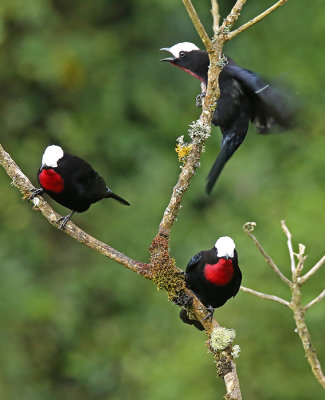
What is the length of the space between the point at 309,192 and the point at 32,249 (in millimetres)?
3359

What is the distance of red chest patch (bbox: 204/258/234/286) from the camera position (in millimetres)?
3670

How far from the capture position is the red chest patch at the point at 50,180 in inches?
151

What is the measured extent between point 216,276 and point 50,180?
96 centimetres

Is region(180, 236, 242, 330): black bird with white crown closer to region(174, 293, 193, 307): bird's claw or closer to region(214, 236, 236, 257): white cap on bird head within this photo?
region(214, 236, 236, 257): white cap on bird head

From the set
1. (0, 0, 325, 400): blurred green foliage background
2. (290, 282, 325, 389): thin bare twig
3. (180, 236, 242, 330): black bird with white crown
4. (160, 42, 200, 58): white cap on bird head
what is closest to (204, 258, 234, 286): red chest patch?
(180, 236, 242, 330): black bird with white crown

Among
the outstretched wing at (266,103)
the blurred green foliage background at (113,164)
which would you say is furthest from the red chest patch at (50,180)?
the blurred green foliage background at (113,164)

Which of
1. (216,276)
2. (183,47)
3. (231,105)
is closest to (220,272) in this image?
(216,276)

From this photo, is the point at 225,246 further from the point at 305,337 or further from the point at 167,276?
the point at 305,337

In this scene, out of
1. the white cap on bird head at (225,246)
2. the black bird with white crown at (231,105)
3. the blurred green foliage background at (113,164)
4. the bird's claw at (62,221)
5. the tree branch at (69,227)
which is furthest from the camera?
the blurred green foliage background at (113,164)

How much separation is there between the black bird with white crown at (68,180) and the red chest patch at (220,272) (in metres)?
0.72

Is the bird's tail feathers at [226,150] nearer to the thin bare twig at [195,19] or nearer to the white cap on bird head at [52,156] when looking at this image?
the white cap on bird head at [52,156]

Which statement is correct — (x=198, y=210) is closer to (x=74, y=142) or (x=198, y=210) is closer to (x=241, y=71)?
(x=74, y=142)

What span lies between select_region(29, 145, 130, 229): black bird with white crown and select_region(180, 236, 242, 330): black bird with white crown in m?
0.70

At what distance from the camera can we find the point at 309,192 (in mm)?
6727
